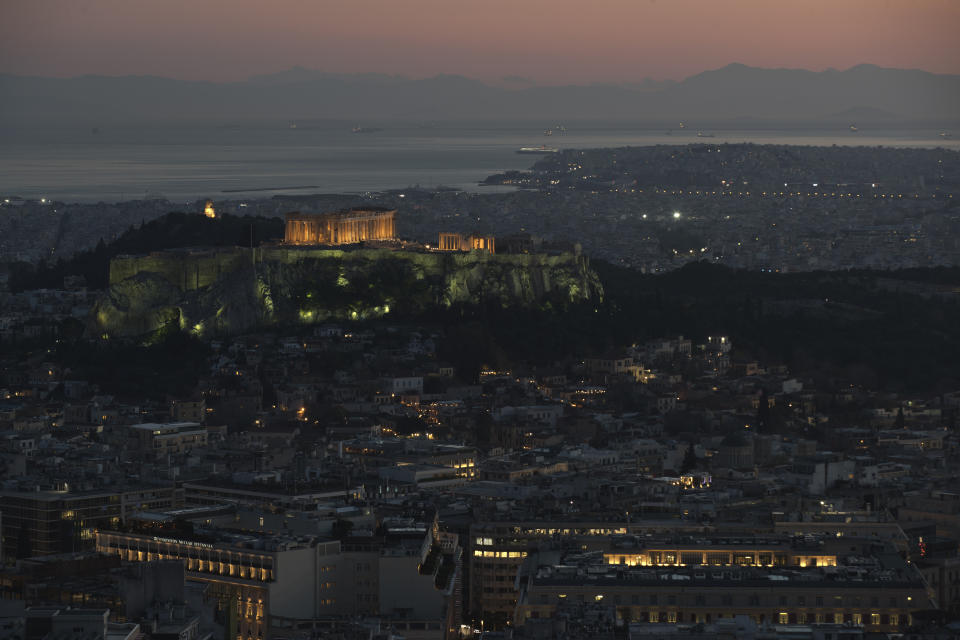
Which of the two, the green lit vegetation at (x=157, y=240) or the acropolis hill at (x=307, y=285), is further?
the green lit vegetation at (x=157, y=240)

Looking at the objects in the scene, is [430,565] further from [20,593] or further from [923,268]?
[923,268]

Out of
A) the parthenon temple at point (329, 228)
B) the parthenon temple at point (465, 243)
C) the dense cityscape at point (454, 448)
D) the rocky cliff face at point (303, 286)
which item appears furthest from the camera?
the parthenon temple at point (329, 228)

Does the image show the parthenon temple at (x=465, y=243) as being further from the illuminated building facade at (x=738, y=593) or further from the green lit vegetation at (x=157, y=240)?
the illuminated building facade at (x=738, y=593)

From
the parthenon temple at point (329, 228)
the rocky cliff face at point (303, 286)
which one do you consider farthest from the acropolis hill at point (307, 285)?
the parthenon temple at point (329, 228)

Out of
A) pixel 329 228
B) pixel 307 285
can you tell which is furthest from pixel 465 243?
pixel 307 285

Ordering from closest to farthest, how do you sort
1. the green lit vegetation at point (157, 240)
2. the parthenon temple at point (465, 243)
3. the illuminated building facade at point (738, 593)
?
the illuminated building facade at point (738, 593) → the parthenon temple at point (465, 243) → the green lit vegetation at point (157, 240)

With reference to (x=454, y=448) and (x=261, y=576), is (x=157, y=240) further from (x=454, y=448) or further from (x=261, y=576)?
(x=261, y=576)
